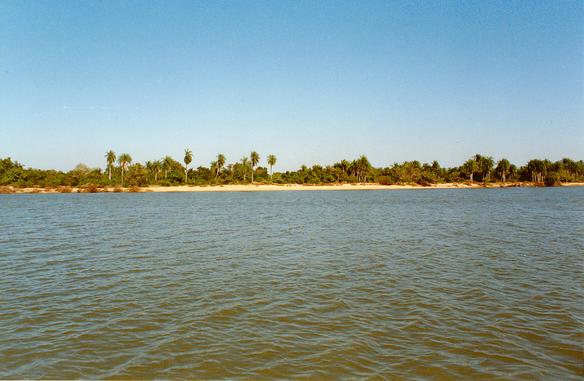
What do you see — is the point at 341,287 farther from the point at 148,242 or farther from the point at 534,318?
the point at 148,242

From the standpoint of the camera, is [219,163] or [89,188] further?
[219,163]

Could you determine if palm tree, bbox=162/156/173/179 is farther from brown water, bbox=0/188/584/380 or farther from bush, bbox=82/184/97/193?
brown water, bbox=0/188/584/380

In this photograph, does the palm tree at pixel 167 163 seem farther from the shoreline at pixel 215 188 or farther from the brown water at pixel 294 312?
the brown water at pixel 294 312

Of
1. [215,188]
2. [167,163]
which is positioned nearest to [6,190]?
[167,163]

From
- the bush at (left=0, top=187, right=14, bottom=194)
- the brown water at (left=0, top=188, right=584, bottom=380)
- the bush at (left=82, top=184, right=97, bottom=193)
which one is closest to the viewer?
the brown water at (left=0, top=188, right=584, bottom=380)

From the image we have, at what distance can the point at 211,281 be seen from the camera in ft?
53.2

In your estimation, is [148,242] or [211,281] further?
[148,242]

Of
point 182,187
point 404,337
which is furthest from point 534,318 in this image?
point 182,187

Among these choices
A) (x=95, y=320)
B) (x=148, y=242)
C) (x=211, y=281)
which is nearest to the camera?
(x=95, y=320)

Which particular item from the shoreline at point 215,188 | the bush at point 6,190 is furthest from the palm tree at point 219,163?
the bush at point 6,190

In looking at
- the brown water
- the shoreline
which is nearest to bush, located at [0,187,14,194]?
the shoreline

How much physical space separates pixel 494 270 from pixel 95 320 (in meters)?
17.9

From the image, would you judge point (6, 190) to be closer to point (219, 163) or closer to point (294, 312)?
point (219, 163)

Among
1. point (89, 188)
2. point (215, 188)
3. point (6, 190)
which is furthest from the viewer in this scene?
point (215, 188)
